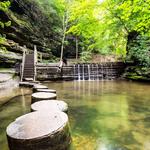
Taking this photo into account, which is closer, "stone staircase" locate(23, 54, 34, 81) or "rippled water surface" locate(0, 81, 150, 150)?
"rippled water surface" locate(0, 81, 150, 150)

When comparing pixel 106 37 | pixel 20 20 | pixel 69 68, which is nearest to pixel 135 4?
pixel 69 68

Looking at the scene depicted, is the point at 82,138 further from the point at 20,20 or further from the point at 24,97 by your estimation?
the point at 20,20

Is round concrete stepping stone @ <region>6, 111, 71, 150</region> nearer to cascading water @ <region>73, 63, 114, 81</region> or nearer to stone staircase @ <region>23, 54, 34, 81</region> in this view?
stone staircase @ <region>23, 54, 34, 81</region>

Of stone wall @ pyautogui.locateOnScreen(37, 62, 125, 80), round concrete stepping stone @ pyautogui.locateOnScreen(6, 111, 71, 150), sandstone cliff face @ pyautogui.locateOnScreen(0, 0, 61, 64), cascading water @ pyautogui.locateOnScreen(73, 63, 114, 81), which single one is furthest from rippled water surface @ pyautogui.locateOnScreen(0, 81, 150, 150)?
sandstone cliff face @ pyautogui.locateOnScreen(0, 0, 61, 64)

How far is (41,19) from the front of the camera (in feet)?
84.7

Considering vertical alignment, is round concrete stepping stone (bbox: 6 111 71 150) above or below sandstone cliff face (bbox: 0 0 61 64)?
below

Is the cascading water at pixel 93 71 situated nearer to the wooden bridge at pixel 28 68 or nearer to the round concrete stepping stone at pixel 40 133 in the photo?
the wooden bridge at pixel 28 68

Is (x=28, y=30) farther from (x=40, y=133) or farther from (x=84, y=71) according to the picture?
(x=40, y=133)

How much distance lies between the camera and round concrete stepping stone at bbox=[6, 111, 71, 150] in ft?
12.8

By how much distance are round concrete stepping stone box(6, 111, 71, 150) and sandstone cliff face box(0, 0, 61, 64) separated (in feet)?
45.7

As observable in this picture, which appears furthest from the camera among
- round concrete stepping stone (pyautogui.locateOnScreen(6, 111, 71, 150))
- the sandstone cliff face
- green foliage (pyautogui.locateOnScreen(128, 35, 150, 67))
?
the sandstone cliff face

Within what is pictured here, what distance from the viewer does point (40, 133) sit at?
401cm

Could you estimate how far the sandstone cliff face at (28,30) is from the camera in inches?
768

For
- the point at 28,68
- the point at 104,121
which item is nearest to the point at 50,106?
the point at 104,121
